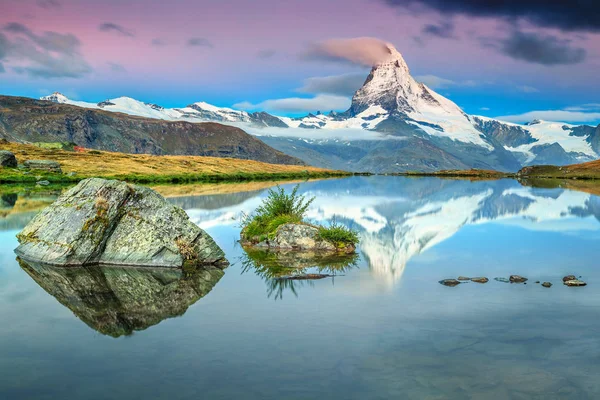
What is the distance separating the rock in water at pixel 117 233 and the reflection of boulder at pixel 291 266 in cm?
211

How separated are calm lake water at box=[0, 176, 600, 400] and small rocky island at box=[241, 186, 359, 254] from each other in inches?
111

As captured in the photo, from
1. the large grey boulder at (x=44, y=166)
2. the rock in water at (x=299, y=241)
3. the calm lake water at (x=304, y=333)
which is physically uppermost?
the large grey boulder at (x=44, y=166)

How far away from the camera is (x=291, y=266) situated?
75.5 feet

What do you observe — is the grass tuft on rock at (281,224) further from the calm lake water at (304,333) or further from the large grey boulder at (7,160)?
the large grey boulder at (7,160)

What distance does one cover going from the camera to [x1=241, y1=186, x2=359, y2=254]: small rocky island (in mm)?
27516

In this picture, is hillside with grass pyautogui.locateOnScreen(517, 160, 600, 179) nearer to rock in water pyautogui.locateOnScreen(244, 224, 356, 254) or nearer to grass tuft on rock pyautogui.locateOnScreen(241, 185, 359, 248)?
grass tuft on rock pyautogui.locateOnScreen(241, 185, 359, 248)

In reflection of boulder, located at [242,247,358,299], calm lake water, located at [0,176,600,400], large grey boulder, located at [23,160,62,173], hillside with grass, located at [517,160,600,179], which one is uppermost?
hillside with grass, located at [517,160,600,179]

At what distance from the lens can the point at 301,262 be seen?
2403 centimetres

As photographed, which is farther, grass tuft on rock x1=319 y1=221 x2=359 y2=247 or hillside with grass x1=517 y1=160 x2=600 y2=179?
hillside with grass x1=517 y1=160 x2=600 y2=179

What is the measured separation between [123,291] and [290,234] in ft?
39.1

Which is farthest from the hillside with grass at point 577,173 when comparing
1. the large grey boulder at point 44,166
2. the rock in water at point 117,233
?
the rock in water at point 117,233

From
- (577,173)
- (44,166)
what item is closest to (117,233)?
(44,166)

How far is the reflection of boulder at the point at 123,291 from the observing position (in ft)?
48.5

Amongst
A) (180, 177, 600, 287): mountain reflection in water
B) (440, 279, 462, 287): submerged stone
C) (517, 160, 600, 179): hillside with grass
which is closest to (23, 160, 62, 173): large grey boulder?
(180, 177, 600, 287): mountain reflection in water
